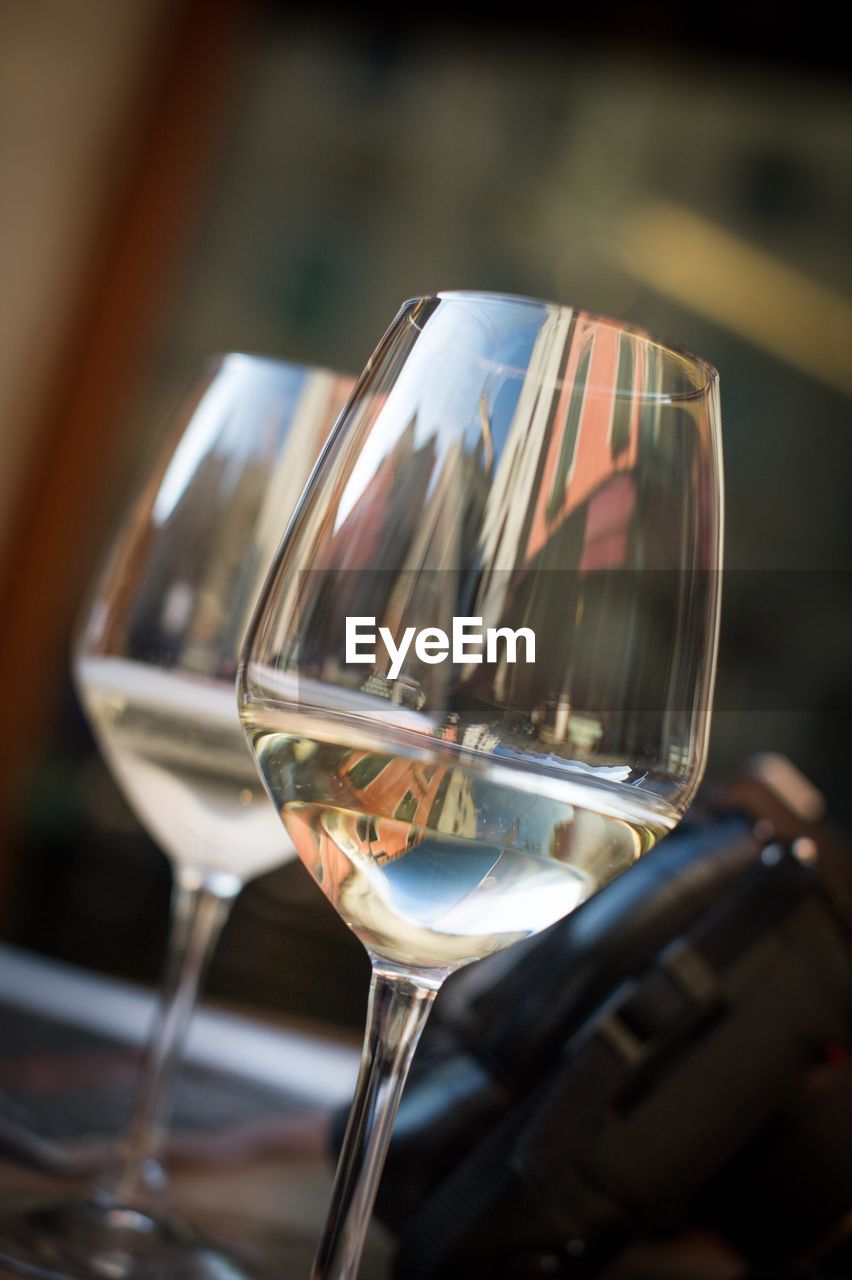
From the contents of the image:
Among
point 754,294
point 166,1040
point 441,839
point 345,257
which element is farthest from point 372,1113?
point 345,257

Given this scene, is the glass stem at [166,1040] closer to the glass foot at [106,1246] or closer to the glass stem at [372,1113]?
the glass foot at [106,1246]

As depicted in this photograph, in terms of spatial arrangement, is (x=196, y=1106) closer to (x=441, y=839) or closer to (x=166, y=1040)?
(x=166, y=1040)

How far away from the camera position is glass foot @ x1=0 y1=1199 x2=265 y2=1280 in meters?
0.31

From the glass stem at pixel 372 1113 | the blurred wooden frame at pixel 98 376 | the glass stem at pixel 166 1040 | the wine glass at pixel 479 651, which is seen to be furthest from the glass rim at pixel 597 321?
the blurred wooden frame at pixel 98 376

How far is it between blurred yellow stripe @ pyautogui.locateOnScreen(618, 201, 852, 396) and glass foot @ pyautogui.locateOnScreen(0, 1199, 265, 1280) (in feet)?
5.46

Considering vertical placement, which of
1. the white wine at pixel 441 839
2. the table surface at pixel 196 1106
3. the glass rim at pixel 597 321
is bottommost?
the table surface at pixel 196 1106

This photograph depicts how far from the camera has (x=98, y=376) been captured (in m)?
2.00

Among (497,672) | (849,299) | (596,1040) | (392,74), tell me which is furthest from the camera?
→ (392,74)

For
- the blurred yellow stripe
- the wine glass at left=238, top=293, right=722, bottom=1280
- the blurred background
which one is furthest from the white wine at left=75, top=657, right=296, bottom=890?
the blurred yellow stripe

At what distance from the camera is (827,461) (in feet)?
6.15

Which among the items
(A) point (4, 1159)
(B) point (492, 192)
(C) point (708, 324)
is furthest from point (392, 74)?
(A) point (4, 1159)

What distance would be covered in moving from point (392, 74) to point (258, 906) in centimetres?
114

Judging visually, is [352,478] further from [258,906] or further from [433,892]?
[258,906]

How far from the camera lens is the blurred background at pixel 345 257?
1.85m
